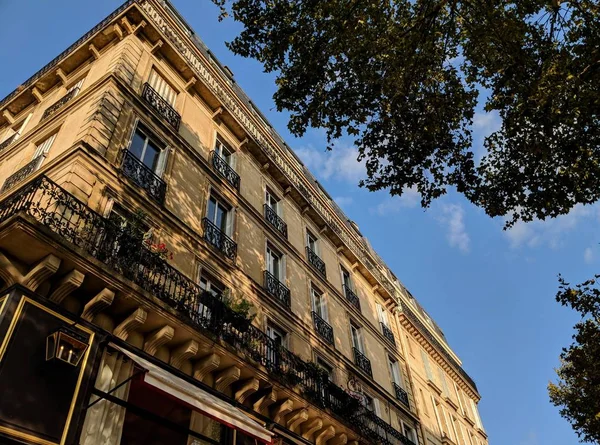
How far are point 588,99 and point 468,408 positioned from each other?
81.9 feet

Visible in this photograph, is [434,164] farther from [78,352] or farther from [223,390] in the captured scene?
[78,352]

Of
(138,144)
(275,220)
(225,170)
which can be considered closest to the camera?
(138,144)

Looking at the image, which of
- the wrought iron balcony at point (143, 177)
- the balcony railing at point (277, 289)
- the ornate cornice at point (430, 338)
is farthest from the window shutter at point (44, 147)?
the ornate cornice at point (430, 338)

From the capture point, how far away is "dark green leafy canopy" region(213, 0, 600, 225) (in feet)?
33.4

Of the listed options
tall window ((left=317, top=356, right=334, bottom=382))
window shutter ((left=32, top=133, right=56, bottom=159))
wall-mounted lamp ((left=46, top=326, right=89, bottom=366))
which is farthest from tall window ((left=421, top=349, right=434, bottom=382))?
wall-mounted lamp ((left=46, top=326, right=89, bottom=366))

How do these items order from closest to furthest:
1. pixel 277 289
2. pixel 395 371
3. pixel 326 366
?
pixel 277 289 → pixel 326 366 → pixel 395 371

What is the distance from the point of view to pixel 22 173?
460 inches

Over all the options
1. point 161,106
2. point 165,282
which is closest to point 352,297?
point 161,106

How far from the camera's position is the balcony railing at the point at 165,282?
330 inches

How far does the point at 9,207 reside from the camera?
26.9 feet

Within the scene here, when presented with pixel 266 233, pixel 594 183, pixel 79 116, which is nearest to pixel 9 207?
pixel 79 116

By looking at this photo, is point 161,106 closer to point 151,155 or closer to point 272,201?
point 151,155

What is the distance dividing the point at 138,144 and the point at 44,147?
252 centimetres

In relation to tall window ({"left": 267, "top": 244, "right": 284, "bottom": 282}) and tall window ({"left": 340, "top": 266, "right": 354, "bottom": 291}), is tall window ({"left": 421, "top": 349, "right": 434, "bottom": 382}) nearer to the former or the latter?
tall window ({"left": 340, "top": 266, "right": 354, "bottom": 291})
